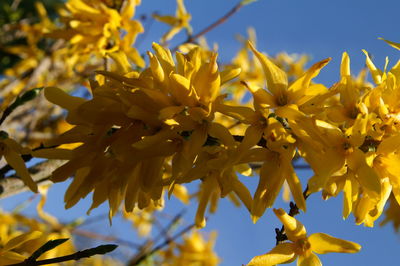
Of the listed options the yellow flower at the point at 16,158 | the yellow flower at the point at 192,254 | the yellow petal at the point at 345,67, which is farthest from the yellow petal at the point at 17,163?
the yellow flower at the point at 192,254

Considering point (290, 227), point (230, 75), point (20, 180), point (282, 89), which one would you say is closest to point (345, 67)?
point (282, 89)

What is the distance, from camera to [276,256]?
3.60 ft

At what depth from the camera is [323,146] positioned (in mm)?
1096

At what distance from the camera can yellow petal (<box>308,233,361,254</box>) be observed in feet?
3.69

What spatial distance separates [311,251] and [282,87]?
46 centimetres

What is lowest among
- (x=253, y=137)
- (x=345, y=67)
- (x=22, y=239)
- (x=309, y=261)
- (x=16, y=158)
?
(x=309, y=261)

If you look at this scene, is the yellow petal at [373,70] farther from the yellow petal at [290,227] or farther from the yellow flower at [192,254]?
the yellow flower at [192,254]

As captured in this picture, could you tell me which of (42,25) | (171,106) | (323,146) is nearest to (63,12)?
(42,25)

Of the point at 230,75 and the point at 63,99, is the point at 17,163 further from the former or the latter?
the point at 230,75

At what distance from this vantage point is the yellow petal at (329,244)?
3.69 ft

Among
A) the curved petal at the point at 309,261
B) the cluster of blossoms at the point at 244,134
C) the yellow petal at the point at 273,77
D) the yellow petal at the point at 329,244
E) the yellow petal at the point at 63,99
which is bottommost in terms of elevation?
the curved petal at the point at 309,261

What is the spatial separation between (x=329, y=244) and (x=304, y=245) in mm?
71

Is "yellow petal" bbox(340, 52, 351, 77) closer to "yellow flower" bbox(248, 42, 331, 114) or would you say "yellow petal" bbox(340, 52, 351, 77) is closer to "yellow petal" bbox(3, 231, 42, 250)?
"yellow flower" bbox(248, 42, 331, 114)

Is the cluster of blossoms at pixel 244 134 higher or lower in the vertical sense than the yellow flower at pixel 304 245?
higher
